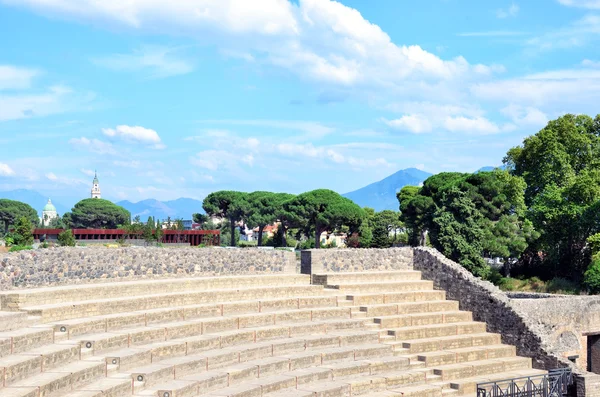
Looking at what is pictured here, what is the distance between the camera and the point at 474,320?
66.7 feet

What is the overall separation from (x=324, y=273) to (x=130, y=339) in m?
7.96

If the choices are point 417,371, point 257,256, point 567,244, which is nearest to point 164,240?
point 567,244

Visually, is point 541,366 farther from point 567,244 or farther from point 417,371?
point 567,244

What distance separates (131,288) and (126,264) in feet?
4.67

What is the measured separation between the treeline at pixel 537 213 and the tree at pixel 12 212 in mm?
56588

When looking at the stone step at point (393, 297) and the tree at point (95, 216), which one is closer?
the stone step at point (393, 297)

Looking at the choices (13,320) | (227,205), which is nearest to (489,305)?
(13,320)

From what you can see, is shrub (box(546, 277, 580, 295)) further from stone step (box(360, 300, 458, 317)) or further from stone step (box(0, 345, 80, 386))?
stone step (box(0, 345, 80, 386))

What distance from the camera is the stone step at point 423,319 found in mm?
17797

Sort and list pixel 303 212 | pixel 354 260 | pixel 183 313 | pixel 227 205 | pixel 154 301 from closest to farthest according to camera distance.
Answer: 1. pixel 183 313
2. pixel 154 301
3. pixel 354 260
4. pixel 303 212
5. pixel 227 205

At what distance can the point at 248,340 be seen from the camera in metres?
14.7

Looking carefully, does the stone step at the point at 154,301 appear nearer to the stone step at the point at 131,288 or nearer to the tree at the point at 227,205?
the stone step at the point at 131,288

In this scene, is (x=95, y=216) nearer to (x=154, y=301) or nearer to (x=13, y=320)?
(x=154, y=301)

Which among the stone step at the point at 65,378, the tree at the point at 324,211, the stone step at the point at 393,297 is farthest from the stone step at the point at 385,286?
the tree at the point at 324,211
